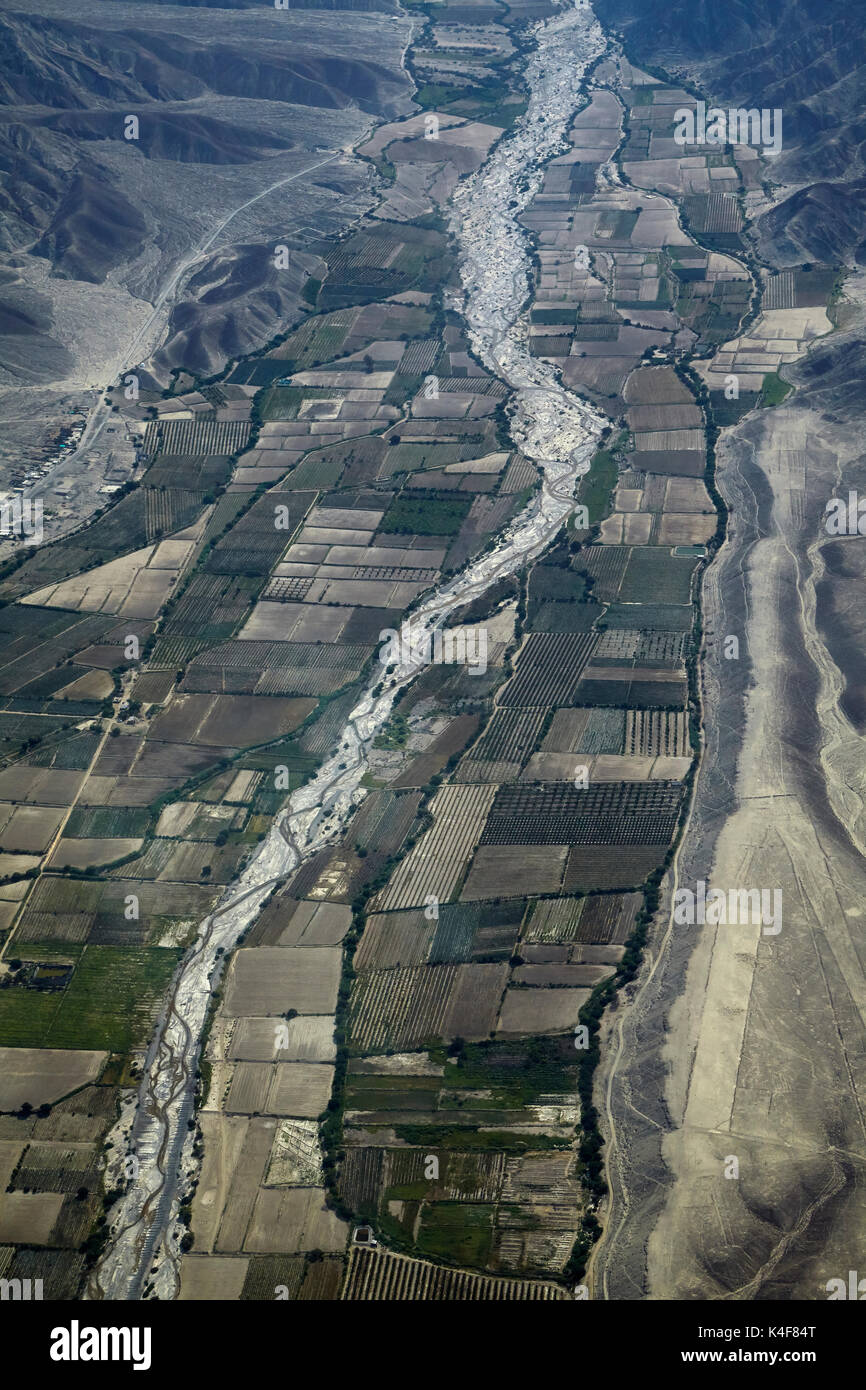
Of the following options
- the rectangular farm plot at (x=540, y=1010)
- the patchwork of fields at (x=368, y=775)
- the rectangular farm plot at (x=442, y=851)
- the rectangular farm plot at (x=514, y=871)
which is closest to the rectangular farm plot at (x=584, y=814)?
the patchwork of fields at (x=368, y=775)

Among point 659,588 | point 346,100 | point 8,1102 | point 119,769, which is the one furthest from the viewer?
point 346,100

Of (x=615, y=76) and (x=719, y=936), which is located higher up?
(x=615, y=76)

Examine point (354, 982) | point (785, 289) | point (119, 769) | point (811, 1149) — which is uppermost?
point (785, 289)

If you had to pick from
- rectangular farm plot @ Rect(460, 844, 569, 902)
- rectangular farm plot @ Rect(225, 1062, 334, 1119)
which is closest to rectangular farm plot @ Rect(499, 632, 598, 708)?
rectangular farm plot @ Rect(460, 844, 569, 902)

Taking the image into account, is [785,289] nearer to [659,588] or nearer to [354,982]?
[659,588]

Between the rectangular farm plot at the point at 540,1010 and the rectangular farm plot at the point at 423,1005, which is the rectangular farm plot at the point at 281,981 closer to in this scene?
the rectangular farm plot at the point at 423,1005

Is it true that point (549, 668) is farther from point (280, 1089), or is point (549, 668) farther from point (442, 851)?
point (280, 1089)
